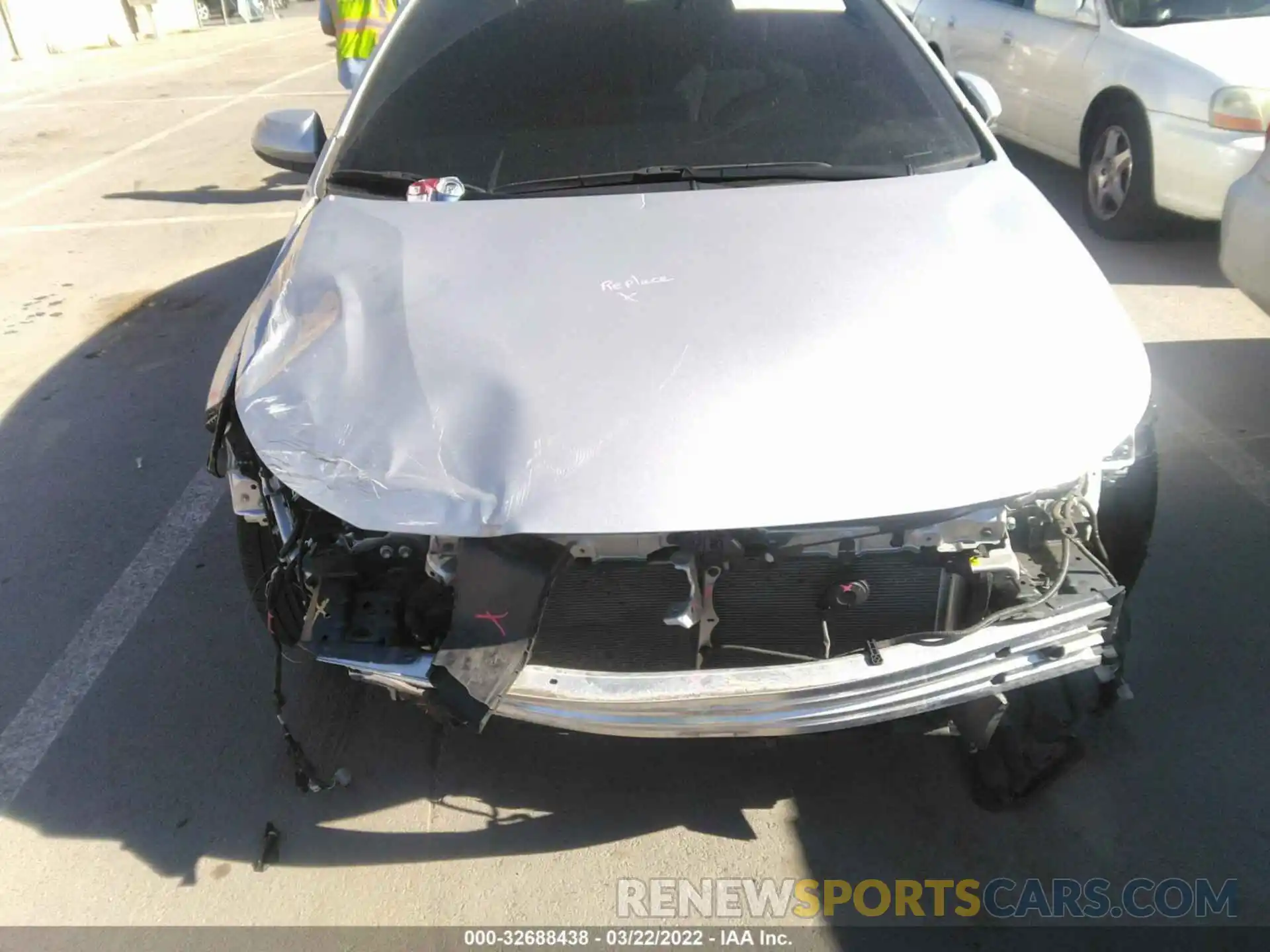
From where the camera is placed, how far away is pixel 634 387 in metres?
2.12

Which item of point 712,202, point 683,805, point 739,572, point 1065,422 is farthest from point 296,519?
point 1065,422

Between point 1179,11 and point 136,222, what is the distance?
7.13m

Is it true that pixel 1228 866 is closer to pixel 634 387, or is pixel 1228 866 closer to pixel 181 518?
pixel 634 387

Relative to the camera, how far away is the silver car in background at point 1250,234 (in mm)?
3791

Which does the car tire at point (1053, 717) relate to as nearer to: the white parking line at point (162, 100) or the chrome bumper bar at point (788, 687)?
the chrome bumper bar at point (788, 687)

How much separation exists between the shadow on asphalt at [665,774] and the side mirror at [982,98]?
1499mm

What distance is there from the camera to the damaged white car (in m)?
1.99

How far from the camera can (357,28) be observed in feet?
24.1

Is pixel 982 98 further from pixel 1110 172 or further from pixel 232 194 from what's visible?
pixel 232 194

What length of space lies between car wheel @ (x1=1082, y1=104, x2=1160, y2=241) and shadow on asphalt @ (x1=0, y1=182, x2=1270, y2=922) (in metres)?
3.00

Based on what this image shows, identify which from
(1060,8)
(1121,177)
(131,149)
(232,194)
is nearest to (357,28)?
(232,194)

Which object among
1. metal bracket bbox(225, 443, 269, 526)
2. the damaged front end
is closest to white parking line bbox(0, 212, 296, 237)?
metal bracket bbox(225, 443, 269, 526)

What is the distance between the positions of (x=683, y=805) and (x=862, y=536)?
931 mm

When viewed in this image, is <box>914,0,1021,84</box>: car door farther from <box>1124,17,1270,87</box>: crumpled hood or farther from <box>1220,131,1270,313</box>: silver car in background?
<box>1220,131,1270,313</box>: silver car in background
